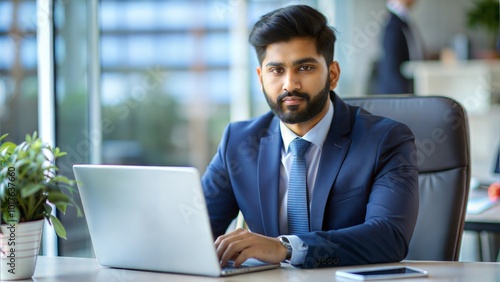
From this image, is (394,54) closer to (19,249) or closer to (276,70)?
(276,70)

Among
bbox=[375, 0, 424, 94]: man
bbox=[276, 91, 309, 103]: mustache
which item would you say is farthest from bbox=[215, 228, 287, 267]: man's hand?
bbox=[375, 0, 424, 94]: man

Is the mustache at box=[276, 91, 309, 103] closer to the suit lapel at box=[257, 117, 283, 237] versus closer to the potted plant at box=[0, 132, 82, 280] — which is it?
the suit lapel at box=[257, 117, 283, 237]

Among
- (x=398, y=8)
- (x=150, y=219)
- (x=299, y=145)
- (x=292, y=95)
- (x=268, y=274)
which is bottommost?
(x=268, y=274)

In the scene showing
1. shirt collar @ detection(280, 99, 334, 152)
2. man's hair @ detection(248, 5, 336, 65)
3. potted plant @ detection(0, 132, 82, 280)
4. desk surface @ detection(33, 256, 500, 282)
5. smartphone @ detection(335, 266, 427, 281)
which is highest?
man's hair @ detection(248, 5, 336, 65)

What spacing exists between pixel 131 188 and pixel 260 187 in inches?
22.0

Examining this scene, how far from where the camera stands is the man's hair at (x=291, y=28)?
1.93 m

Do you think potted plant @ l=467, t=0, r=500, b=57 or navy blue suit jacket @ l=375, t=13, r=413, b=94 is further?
potted plant @ l=467, t=0, r=500, b=57

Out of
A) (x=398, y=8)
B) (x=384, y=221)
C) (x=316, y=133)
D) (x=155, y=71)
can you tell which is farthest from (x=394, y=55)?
(x=384, y=221)

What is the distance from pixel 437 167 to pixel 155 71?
138 inches

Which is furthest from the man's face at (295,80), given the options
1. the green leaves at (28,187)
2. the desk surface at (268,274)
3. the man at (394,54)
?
the man at (394,54)

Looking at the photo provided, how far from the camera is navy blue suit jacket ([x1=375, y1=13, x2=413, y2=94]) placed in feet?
17.2

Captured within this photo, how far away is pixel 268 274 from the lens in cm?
150

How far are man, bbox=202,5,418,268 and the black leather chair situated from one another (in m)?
0.25

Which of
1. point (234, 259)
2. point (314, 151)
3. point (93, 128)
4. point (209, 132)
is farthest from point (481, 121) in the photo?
point (234, 259)
